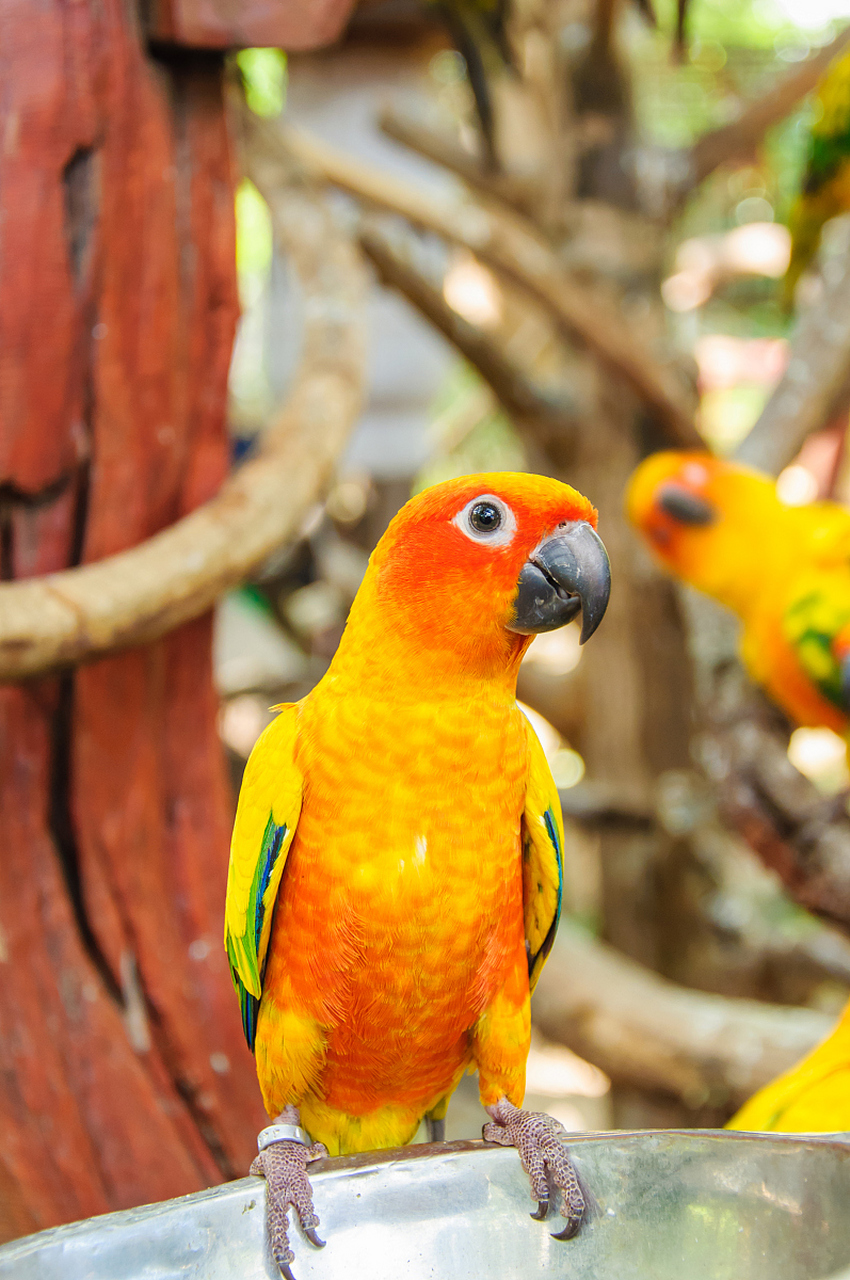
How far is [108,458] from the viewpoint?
1.17m

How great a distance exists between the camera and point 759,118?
2.28 m

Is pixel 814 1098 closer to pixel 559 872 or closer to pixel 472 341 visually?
pixel 559 872

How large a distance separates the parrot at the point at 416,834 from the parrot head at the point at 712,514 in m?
1.30

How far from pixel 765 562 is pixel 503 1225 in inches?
62.0

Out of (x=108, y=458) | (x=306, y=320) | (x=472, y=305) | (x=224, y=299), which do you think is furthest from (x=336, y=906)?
(x=472, y=305)

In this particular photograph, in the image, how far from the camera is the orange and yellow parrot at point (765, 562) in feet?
6.24

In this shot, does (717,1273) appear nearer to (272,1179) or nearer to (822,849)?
(272,1179)

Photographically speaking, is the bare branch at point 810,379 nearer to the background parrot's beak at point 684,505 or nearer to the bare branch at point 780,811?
the background parrot's beak at point 684,505

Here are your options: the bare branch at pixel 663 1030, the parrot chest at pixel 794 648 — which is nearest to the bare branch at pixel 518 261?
the parrot chest at pixel 794 648

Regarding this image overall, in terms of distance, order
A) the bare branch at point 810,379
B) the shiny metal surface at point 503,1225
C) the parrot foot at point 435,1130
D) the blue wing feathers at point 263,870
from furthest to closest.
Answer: the bare branch at point 810,379, the parrot foot at point 435,1130, the blue wing feathers at point 263,870, the shiny metal surface at point 503,1225

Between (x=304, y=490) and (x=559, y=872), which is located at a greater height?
(x=304, y=490)

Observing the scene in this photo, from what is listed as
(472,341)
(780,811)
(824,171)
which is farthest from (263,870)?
(824,171)

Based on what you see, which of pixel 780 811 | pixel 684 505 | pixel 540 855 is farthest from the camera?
pixel 684 505

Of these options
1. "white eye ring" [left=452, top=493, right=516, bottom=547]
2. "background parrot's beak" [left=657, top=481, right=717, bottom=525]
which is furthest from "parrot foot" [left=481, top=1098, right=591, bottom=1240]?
"background parrot's beak" [left=657, top=481, right=717, bottom=525]
